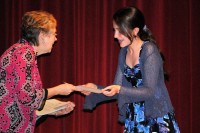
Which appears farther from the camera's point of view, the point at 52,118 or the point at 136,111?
the point at 52,118

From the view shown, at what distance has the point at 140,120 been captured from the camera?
2338 millimetres

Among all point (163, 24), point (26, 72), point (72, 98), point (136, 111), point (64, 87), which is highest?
point (163, 24)

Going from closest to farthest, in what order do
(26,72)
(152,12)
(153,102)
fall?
(26,72)
(153,102)
(152,12)

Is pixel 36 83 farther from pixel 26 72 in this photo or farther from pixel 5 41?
pixel 5 41

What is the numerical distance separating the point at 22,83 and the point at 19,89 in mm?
49

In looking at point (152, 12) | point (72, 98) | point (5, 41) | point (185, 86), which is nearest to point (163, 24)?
point (152, 12)

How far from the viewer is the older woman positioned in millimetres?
1948

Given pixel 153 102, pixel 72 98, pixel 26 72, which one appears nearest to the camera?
pixel 26 72

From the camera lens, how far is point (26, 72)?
1943 mm

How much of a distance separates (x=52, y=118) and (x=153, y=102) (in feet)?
6.93

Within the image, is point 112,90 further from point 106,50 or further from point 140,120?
point 106,50

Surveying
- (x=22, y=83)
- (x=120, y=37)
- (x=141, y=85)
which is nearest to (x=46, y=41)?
(x=22, y=83)

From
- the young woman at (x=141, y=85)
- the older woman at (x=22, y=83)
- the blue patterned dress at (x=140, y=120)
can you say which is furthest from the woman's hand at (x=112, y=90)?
the older woman at (x=22, y=83)

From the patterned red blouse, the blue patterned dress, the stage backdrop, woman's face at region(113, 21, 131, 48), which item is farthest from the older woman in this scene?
the stage backdrop
